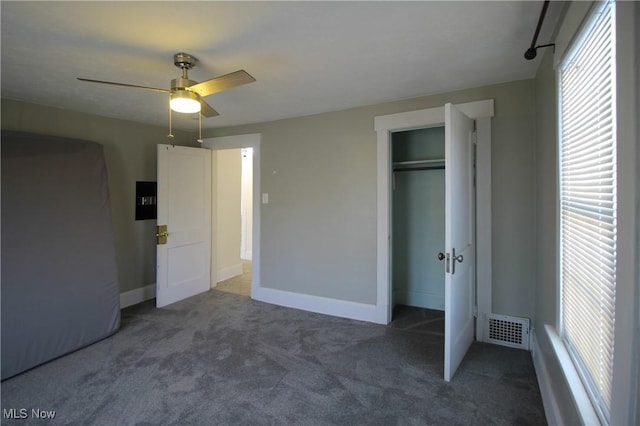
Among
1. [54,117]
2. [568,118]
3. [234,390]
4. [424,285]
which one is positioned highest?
[54,117]

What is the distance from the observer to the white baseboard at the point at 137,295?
3859 millimetres

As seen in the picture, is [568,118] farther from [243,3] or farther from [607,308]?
[243,3]

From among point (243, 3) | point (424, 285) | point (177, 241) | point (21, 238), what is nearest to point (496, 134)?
point (424, 285)

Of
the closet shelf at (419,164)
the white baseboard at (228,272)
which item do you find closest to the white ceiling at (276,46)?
the closet shelf at (419,164)

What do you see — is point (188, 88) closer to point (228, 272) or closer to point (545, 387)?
point (545, 387)

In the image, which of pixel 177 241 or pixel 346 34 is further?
pixel 177 241

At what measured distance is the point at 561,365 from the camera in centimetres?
157

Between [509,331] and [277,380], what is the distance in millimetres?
2055

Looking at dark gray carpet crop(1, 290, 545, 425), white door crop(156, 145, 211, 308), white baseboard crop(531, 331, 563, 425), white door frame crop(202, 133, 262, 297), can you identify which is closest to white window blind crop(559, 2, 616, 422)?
white baseboard crop(531, 331, 563, 425)

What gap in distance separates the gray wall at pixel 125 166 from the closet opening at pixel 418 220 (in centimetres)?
316

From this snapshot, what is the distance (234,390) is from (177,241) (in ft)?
7.84

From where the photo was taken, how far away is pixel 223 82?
1.99 m

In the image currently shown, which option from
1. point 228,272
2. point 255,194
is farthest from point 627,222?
point 228,272

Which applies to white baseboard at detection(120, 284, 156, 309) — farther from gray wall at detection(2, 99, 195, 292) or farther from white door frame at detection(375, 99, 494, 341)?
white door frame at detection(375, 99, 494, 341)
